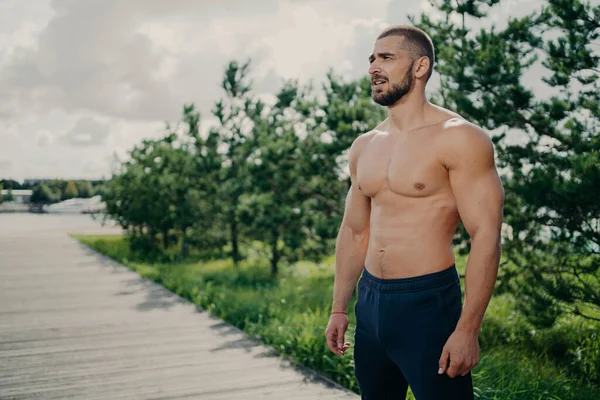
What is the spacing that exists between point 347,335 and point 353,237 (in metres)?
2.86

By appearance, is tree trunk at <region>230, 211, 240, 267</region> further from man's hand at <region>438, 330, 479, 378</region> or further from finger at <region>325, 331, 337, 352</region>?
man's hand at <region>438, 330, 479, 378</region>

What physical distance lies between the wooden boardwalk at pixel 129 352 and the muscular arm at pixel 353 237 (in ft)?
6.37

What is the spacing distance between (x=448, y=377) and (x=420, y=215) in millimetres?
543

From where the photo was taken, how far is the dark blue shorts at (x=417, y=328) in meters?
2.11

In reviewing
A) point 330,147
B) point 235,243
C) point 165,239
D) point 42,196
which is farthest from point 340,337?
point 42,196

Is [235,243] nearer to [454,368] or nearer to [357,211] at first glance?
[357,211]

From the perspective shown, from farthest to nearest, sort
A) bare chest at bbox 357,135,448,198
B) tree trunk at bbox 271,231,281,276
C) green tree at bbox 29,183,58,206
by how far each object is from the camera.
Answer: green tree at bbox 29,183,58,206
tree trunk at bbox 271,231,281,276
bare chest at bbox 357,135,448,198

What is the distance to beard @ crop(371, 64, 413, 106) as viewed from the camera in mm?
2221

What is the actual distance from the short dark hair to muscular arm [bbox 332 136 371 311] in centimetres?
42

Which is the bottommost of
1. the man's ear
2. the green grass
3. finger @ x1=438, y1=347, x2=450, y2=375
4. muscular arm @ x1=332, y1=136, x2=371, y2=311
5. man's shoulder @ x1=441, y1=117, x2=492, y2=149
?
the green grass

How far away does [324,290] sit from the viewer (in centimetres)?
891

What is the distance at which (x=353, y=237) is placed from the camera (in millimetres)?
2525

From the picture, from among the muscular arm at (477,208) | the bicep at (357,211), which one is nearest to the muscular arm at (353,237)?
the bicep at (357,211)

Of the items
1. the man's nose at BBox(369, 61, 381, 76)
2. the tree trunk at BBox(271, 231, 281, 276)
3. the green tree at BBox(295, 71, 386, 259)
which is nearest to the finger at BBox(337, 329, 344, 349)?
the man's nose at BBox(369, 61, 381, 76)
